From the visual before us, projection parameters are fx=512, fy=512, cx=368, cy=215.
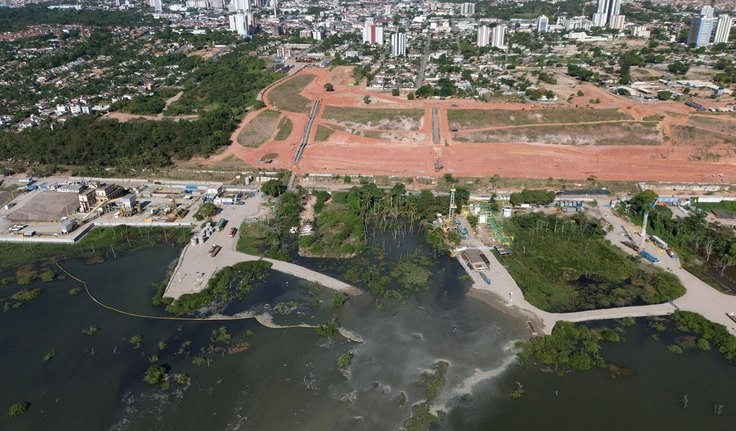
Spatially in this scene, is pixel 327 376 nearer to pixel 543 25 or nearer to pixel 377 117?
pixel 377 117

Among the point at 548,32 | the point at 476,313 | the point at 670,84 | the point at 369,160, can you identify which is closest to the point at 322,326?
the point at 476,313

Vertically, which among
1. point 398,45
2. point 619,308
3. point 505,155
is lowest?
point 619,308

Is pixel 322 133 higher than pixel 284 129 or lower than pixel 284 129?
lower

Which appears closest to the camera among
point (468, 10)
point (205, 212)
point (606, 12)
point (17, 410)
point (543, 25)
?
point (17, 410)

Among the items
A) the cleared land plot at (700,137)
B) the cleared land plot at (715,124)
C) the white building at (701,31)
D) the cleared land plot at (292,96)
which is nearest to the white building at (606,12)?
the white building at (701,31)

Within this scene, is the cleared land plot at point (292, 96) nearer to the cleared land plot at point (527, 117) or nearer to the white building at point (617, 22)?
the cleared land plot at point (527, 117)

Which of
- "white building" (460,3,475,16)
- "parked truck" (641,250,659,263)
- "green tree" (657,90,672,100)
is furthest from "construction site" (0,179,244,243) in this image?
"white building" (460,3,475,16)

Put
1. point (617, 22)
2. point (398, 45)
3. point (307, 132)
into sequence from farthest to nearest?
point (617, 22)
point (398, 45)
point (307, 132)

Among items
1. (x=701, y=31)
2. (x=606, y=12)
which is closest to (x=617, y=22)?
(x=606, y=12)
